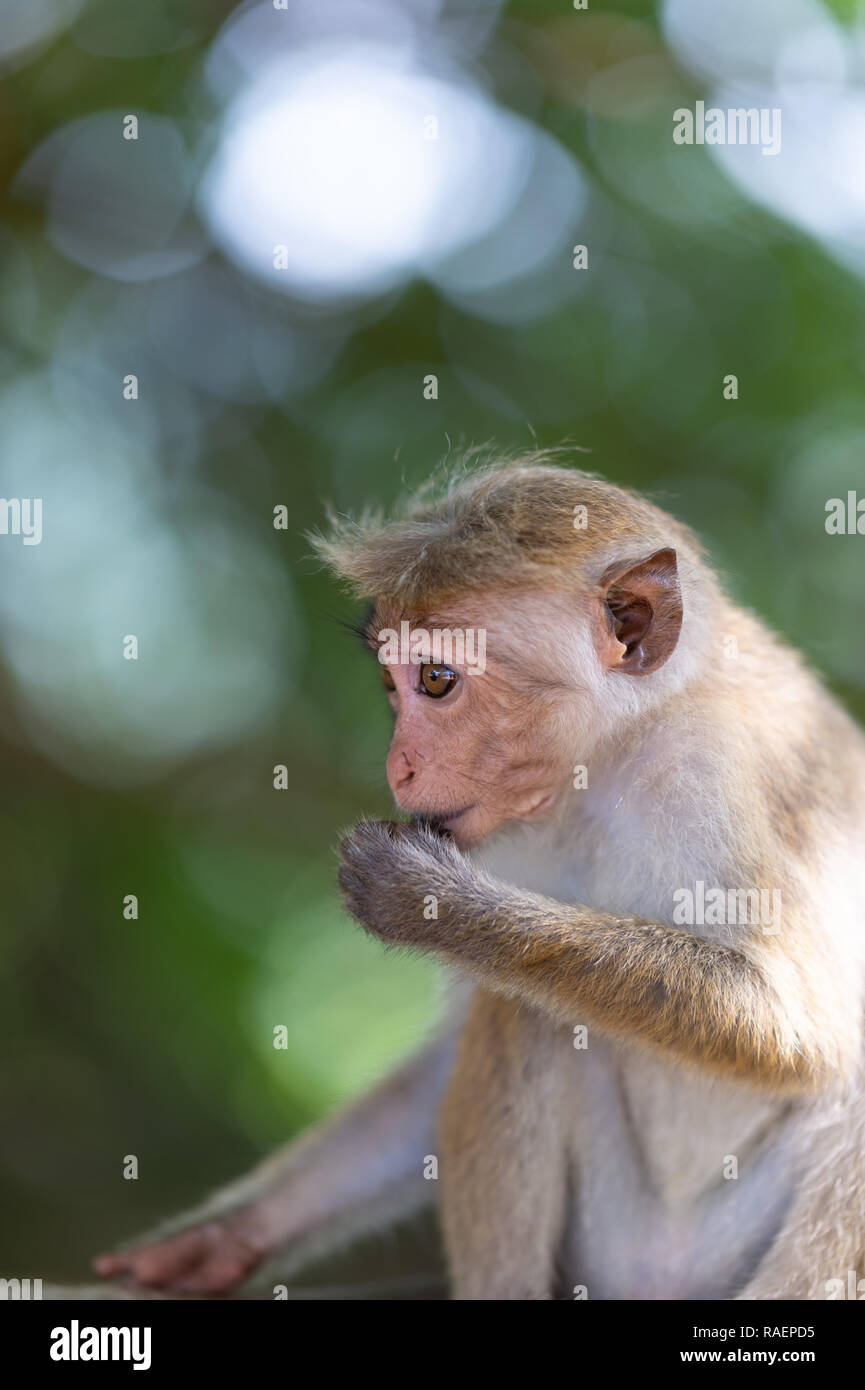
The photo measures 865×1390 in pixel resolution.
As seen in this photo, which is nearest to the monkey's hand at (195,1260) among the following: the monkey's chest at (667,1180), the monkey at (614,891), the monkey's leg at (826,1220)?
the monkey at (614,891)

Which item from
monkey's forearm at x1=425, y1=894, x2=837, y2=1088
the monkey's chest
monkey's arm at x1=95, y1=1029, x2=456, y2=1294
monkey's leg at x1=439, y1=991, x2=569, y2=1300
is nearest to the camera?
monkey's forearm at x1=425, y1=894, x2=837, y2=1088

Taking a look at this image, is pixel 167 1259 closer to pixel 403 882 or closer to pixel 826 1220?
pixel 403 882

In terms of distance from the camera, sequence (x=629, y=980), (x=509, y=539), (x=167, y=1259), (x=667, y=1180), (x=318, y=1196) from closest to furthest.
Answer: (x=629, y=980)
(x=509, y=539)
(x=667, y=1180)
(x=167, y=1259)
(x=318, y=1196)

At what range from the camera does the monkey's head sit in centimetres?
292

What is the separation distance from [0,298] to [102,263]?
57cm

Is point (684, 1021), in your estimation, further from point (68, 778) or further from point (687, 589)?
point (68, 778)

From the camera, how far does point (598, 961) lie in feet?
8.83

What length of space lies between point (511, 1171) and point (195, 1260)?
1351 mm

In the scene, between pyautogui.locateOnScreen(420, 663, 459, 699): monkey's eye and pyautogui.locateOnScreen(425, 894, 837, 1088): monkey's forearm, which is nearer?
pyautogui.locateOnScreen(425, 894, 837, 1088): monkey's forearm

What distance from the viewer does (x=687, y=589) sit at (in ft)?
10.3

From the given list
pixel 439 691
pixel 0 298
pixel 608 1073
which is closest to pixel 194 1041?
pixel 608 1073

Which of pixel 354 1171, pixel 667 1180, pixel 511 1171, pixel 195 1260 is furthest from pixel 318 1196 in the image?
pixel 667 1180

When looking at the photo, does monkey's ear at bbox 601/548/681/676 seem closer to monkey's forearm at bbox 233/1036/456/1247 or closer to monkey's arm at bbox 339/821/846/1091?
monkey's arm at bbox 339/821/846/1091

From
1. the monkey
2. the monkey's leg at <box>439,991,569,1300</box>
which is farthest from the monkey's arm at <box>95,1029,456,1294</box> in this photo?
the monkey's leg at <box>439,991,569,1300</box>
